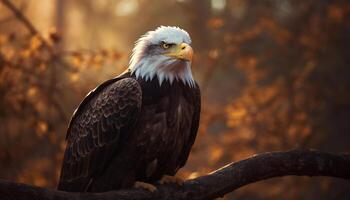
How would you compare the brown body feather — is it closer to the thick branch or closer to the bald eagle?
the bald eagle

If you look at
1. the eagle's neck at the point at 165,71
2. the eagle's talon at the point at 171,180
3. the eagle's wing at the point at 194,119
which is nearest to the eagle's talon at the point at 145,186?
the eagle's talon at the point at 171,180

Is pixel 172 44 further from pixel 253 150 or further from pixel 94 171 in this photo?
pixel 253 150

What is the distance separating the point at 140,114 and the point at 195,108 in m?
0.57

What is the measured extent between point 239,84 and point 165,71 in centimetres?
1005

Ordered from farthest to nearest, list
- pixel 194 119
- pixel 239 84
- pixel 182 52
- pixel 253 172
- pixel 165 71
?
pixel 239 84 < pixel 194 119 < pixel 165 71 < pixel 182 52 < pixel 253 172

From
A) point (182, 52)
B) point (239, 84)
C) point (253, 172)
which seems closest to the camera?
point (253, 172)

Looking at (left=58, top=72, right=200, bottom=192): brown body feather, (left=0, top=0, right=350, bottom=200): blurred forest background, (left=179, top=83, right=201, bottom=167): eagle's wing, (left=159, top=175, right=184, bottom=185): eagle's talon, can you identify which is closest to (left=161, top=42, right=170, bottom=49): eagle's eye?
(left=58, top=72, right=200, bottom=192): brown body feather

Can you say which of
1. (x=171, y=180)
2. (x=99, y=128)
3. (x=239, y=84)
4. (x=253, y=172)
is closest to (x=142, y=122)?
(x=99, y=128)

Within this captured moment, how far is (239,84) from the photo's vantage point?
51.7 ft

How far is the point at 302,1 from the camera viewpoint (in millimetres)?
12570

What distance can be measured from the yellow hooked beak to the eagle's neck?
78mm

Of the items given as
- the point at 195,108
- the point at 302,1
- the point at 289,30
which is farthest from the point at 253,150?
the point at 195,108

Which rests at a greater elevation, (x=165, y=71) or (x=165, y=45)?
(x=165, y=45)

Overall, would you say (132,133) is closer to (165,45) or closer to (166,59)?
(166,59)
